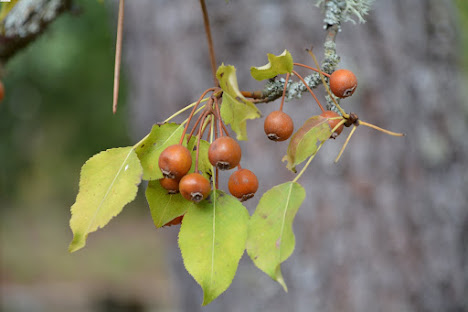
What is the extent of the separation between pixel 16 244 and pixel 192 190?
11.8m

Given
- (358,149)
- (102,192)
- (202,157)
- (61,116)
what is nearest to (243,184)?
(202,157)

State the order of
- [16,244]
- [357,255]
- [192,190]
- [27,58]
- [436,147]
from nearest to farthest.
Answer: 1. [192,190]
2. [357,255]
3. [436,147]
4. [27,58]
5. [16,244]

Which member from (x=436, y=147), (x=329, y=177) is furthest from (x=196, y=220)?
(x=436, y=147)

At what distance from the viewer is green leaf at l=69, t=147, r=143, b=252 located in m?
0.57

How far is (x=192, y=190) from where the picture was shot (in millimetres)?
583

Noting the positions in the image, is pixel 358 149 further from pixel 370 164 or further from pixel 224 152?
pixel 224 152

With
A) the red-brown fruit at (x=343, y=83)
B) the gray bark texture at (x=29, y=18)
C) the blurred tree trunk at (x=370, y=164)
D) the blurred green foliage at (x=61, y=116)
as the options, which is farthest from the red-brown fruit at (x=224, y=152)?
the blurred green foliage at (x=61, y=116)

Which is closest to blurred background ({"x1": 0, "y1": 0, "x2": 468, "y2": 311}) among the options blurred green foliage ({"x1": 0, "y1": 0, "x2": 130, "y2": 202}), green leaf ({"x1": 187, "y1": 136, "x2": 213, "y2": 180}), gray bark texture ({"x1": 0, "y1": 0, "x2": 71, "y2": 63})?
gray bark texture ({"x1": 0, "y1": 0, "x2": 71, "y2": 63})

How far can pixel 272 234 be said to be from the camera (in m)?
0.58

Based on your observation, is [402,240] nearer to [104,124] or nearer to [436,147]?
[436,147]

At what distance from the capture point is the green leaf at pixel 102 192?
1.88 ft

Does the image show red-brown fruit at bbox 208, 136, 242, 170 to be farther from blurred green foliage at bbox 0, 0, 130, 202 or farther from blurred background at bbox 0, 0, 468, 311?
blurred green foliage at bbox 0, 0, 130, 202

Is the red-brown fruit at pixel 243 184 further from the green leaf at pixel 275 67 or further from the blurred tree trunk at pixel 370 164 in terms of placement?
the blurred tree trunk at pixel 370 164

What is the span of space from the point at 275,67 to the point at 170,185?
0.19 metres
